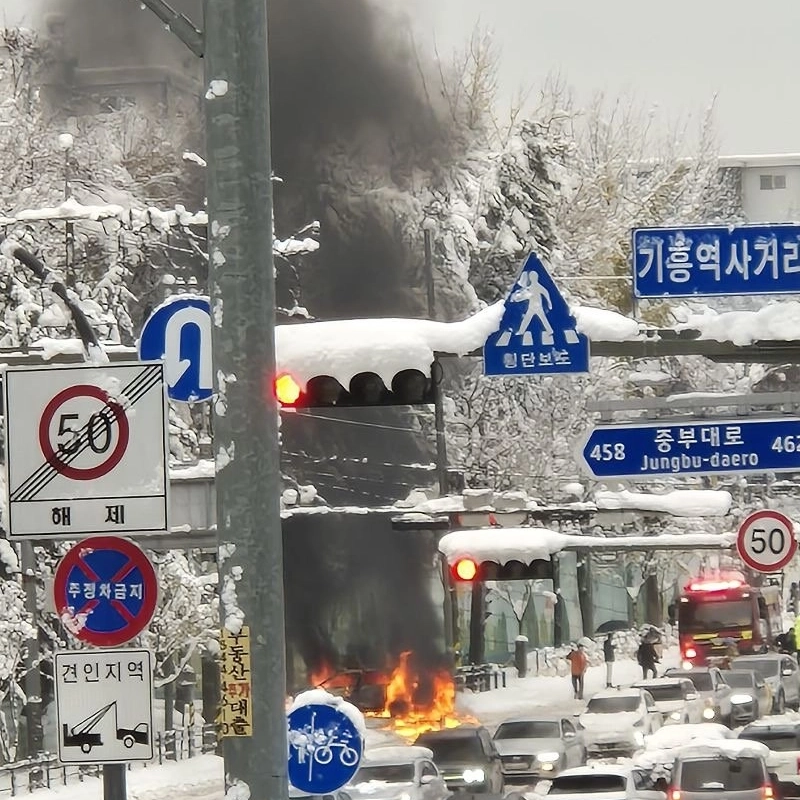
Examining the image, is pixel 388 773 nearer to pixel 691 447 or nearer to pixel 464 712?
pixel 691 447

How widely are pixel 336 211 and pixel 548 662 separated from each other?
24.4 metres

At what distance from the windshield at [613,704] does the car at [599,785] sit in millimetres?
11003

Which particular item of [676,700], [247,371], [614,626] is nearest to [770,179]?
[614,626]

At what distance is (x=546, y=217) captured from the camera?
5200cm

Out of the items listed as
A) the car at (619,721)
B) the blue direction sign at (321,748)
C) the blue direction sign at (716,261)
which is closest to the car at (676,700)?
the car at (619,721)

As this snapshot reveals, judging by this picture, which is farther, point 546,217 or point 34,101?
point 546,217

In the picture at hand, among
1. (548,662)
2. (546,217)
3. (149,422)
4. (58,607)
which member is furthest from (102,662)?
(548,662)

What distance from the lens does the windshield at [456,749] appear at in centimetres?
2827

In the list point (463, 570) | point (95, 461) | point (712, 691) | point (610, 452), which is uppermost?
point (610, 452)

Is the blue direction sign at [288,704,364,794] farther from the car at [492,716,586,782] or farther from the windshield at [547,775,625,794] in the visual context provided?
the car at [492,716,586,782]

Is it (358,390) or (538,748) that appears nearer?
(358,390)

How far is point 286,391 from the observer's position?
11227 mm

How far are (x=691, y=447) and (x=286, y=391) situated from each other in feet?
13.3

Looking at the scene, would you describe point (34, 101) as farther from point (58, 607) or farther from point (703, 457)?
point (58, 607)
